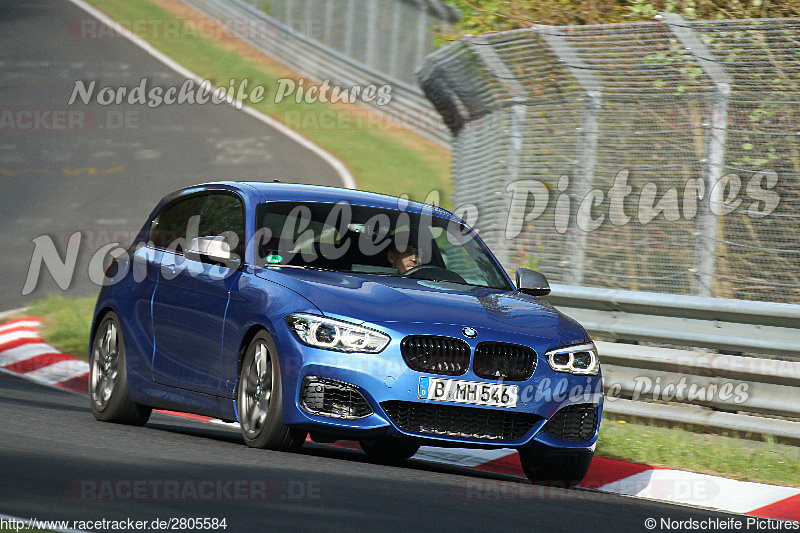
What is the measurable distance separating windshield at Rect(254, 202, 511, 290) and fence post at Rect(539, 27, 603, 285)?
231cm

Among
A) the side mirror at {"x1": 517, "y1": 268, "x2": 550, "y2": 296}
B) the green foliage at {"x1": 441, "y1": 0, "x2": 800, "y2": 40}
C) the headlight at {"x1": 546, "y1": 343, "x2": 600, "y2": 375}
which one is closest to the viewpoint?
the headlight at {"x1": 546, "y1": 343, "x2": 600, "y2": 375}

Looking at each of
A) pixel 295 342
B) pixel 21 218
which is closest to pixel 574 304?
pixel 295 342

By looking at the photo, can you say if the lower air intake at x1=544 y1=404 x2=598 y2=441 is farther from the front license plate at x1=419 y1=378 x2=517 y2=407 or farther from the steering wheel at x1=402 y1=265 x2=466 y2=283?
the steering wheel at x1=402 y1=265 x2=466 y2=283

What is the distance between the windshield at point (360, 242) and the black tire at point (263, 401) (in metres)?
0.67

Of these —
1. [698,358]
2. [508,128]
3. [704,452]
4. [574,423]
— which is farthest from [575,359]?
[508,128]

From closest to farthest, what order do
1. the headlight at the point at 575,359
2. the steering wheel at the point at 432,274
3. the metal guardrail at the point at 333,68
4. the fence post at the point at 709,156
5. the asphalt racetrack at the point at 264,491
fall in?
the asphalt racetrack at the point at 264,491 → the headlight at the point at 575,359 → the steering wheel at the point at 432,274 → the fence post at the point at 709,156 → the metal guardrail at the point at 333,68

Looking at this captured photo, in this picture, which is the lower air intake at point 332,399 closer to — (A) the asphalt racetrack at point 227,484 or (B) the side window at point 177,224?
(A) the asphalt racetrack at point 227,484

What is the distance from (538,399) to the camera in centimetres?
771

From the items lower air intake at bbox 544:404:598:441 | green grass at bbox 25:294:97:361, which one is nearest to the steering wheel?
lower air intake at bbox 544:404:598:441

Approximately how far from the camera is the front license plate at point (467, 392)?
745 cm

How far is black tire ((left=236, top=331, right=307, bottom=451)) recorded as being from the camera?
299 inches

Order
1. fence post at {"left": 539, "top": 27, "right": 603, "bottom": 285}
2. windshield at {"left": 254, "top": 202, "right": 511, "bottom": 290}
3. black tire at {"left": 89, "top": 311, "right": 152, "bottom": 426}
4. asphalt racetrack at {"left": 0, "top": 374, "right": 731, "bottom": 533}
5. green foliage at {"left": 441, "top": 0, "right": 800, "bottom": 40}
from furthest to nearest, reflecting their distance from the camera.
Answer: green foliage at {"left": 441, "top": 0, "right": 800, "bottom": 40} → fence post at {"left": 539, "top": 27, "right": 603, "bottom": 285} → black tire at {"left": 89, "top": 311, "right": 152, "bottom": 426} → windshield at {"left": 254, "top": 202, "right": 511, "bottom": 290} → asphalt racetrack at {"left": 0, "top": 374, "right": 731, "bottom": 533}

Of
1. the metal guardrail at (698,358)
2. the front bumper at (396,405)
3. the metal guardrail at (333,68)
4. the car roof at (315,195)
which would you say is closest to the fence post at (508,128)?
the metal guardrail at (698,358)

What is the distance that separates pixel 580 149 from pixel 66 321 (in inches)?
254
